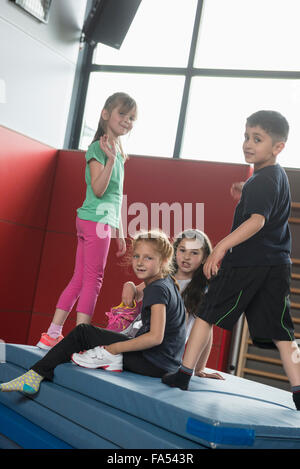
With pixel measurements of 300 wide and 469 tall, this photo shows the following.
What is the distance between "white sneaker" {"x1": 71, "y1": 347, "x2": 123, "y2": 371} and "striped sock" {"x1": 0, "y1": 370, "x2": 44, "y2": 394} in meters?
0.16

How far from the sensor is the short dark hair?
198cm

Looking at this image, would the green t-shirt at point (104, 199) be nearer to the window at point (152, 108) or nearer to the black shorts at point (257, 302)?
the black shorts at point (257, 302)

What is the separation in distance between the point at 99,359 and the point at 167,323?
30 cm

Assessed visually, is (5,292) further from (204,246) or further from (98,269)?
(204,246)

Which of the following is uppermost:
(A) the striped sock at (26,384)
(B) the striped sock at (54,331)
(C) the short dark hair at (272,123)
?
(C) the short dark hair at (272,123)

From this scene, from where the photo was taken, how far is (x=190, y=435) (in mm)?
1506

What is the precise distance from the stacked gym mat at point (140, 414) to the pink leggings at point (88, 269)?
405 millimetres

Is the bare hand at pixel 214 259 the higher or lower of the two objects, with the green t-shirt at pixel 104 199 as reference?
lower

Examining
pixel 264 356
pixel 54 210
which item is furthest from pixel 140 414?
pixel 54 210

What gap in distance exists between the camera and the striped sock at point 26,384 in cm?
200

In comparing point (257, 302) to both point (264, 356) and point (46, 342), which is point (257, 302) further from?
point (264, 356)

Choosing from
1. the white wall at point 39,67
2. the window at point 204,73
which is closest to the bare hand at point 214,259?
the window at point 204,73
